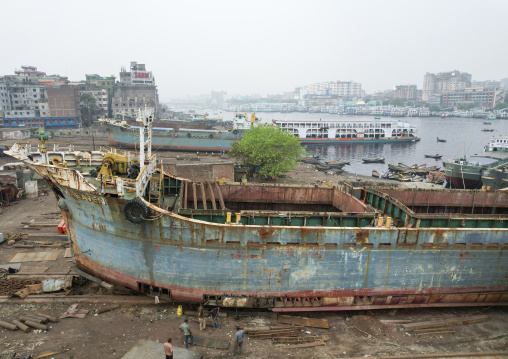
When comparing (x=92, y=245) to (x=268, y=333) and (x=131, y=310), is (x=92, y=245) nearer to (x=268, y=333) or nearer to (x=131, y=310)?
(x=131, y=310)

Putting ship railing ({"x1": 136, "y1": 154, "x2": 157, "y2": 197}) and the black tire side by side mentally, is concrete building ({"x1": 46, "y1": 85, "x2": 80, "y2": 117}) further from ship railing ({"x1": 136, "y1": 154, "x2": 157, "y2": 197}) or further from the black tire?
the black tire

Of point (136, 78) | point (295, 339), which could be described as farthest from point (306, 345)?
point (136, 78)

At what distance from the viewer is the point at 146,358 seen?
991 centimetres

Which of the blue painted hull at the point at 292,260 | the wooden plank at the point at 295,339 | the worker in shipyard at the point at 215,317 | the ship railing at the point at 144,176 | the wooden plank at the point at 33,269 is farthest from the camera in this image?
the wooden plank at the point at 33,269

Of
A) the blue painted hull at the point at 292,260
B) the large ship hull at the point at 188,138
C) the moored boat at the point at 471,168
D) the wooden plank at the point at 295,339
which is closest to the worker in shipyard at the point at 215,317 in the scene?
the blue painted hull at the point at 292,260

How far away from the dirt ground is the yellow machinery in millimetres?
4865

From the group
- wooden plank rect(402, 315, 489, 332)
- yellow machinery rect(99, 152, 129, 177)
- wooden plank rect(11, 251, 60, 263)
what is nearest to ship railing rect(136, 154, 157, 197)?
yellow machinery rect(99, 152, 129, 177)

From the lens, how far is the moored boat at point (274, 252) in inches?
480

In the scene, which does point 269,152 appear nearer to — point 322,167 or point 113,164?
point 322,167

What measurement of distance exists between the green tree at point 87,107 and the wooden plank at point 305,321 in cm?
8024

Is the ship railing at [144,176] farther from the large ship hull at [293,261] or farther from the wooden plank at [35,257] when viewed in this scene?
the wooden plank at [35,257]

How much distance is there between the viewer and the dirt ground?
411 inches

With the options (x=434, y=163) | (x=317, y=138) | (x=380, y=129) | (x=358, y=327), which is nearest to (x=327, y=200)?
(x=358, y=327)

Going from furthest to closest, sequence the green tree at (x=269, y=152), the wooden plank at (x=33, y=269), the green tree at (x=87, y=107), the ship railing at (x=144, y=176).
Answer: the green tree at (x=87, y=107), the green tree at (x=269, y=152), the wooden plank at (x=33, y=269), the ship railing at (x=144, y=176)
